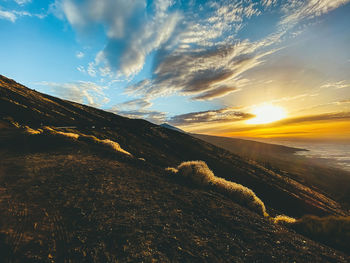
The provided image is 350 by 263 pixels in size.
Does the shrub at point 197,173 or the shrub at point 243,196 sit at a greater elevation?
the shrub at point 197,173

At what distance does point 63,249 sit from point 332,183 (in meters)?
133

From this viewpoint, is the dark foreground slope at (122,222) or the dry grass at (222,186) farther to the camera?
the dry grass at (222,186)

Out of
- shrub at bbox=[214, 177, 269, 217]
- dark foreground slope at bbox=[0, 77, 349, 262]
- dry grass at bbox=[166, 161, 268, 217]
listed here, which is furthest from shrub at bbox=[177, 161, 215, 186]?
dark foreground slope at bbox=[0, 77, 349, 262]

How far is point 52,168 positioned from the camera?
1097 centimetres

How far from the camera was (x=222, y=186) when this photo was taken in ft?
38.7

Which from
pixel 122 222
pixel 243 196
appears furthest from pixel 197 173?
pixel 122 222

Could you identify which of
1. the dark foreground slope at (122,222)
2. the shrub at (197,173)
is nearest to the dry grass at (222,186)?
the shrub at (197,173)

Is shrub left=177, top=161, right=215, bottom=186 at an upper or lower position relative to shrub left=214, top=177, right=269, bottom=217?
upper

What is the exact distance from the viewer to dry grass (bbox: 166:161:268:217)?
10648 mm

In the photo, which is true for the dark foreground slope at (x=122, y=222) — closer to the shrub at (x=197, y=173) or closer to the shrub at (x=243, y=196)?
the shrub at (x=197, y=173)

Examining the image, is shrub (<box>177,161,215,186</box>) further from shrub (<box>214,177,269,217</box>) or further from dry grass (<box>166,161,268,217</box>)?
shrub (<box>214,177,269,217</box>)

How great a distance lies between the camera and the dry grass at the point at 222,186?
34.9ft

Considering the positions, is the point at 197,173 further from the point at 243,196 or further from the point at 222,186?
the point at 243,196

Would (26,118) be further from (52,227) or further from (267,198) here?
(267,198)
